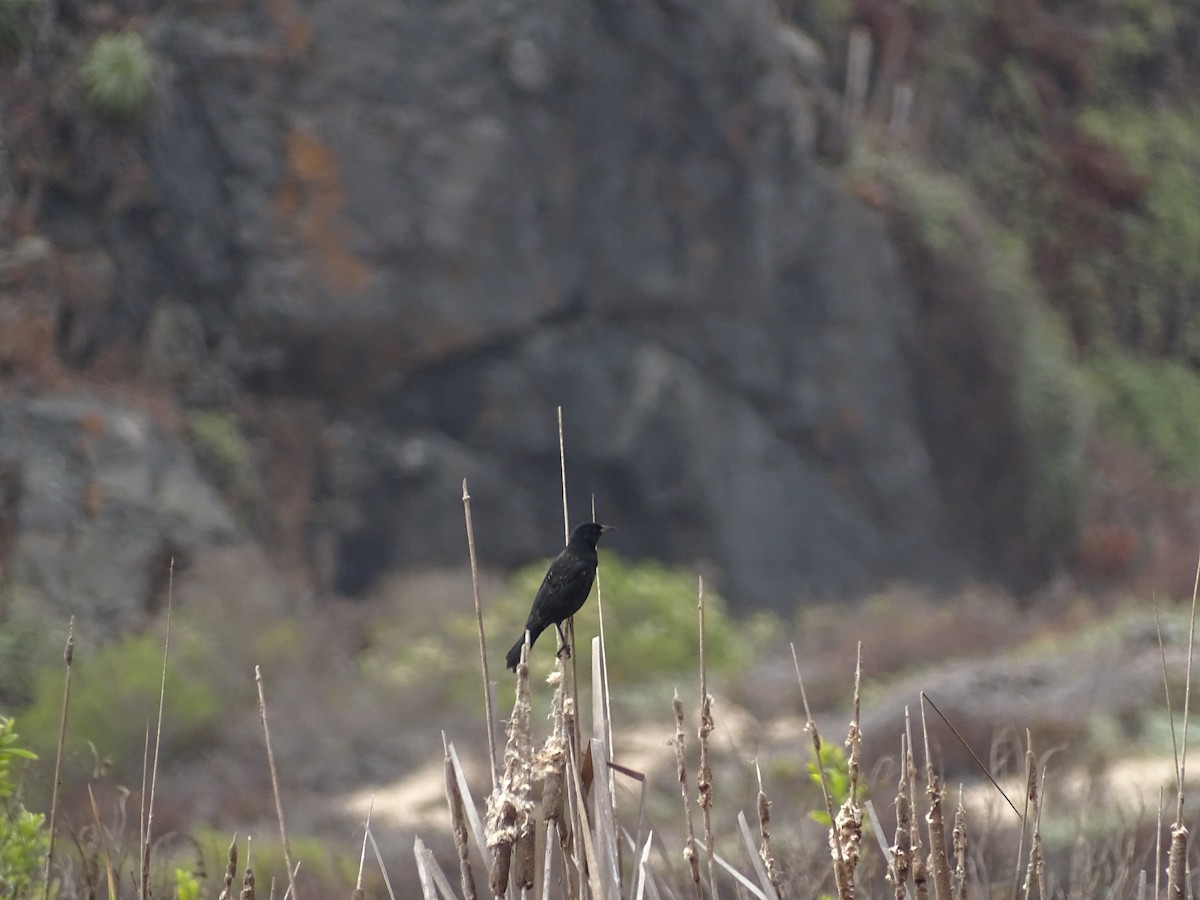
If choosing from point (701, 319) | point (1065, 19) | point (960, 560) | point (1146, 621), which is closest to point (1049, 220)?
point (1065, 19)

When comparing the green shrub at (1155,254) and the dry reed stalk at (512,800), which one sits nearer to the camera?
the dry reed stalk at (512,800)

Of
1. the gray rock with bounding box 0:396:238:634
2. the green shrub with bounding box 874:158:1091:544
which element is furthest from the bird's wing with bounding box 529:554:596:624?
the green shrub with bounding box 874:158:1091:544

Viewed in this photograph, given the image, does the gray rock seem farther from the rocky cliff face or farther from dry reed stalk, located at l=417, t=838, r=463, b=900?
dry reed stalk, located at l=417, t=838, r=463, b=900

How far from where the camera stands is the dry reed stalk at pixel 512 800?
6.64ft

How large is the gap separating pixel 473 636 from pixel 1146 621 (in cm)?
468

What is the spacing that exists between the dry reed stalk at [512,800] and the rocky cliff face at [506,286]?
7.85 m

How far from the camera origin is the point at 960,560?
50.4ft

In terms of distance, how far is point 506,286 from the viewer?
1255 cm

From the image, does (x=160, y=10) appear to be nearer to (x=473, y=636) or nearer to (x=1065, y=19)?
(x=473, y=636)

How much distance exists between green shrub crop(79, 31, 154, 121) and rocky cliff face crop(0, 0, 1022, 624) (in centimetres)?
24

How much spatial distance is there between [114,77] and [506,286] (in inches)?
133

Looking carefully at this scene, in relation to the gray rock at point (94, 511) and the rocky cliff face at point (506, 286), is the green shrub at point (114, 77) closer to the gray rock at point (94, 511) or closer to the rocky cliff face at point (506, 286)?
the rocky cliff face at point (506, 286)

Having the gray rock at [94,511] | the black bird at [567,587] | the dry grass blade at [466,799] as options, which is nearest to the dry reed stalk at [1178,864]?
the dry grass blade at [466,799]

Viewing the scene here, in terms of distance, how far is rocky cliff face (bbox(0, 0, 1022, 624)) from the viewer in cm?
1142
